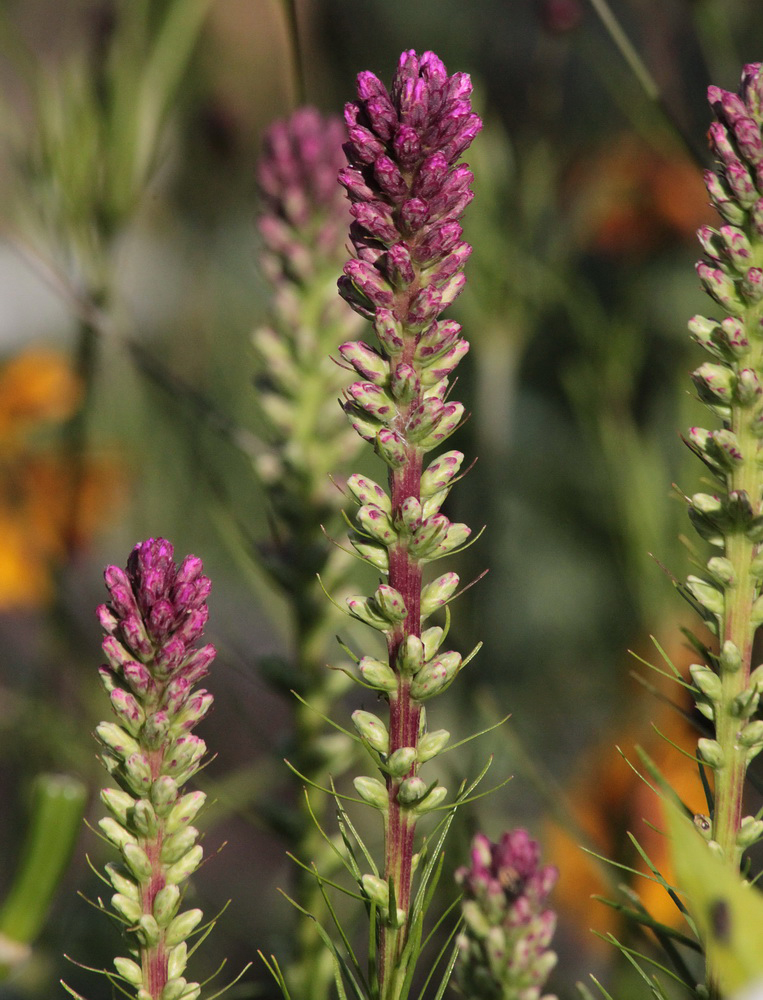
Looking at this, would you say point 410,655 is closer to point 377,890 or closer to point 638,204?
point 377,890

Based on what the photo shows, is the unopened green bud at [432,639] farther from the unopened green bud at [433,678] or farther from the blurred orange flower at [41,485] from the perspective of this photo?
the blurred orange flower at [41,485]

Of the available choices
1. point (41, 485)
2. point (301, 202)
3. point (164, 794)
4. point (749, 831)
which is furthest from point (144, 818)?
point (41, 485)

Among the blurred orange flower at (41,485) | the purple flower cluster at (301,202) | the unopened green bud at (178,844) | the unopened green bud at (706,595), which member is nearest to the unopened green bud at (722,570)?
the unopened green bud at (706,595)

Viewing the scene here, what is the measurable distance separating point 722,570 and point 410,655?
0.06m

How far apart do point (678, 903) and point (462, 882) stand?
43 mm

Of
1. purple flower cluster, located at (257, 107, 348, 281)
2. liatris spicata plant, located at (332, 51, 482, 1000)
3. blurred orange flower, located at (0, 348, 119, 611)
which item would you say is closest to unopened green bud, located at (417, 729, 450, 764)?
liatris spicata plant, located at (332, 51, 482, 1000)

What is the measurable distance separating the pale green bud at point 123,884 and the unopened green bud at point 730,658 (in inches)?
4.6

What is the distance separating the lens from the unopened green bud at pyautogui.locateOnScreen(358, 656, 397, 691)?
0.19m

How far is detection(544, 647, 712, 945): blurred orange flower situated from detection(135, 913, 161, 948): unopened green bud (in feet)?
1.12

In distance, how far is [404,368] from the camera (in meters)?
0.18

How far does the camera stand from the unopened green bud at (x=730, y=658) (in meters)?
0.19

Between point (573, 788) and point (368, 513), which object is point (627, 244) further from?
point (368, 513)

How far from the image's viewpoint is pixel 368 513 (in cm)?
18

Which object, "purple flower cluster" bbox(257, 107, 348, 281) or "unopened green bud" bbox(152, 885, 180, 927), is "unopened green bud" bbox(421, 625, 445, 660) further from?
"purple flower cluster" bbox(257, 107, 348, 281)
